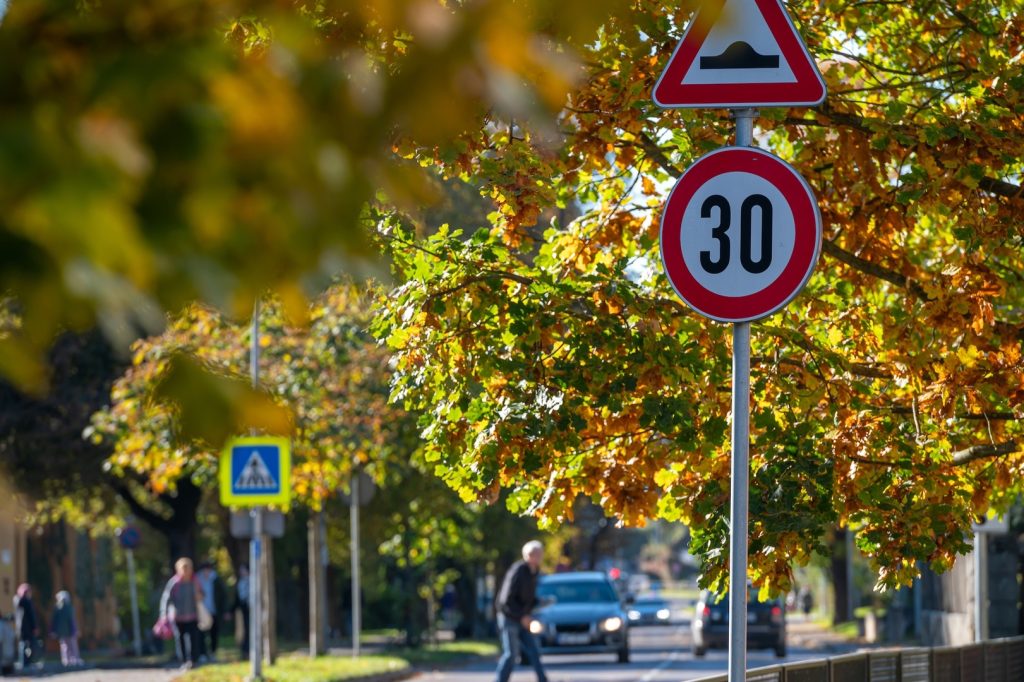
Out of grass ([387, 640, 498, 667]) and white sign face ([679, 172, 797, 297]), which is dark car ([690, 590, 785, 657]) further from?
white sign face ([679, 172, 797, 297])

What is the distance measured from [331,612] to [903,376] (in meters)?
49.2

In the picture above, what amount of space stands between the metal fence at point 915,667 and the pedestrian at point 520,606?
5828mm

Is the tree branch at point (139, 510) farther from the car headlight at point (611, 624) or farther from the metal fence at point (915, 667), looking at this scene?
the metal fence at point (915, 667)

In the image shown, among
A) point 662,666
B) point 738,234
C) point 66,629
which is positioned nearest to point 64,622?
point 66,629

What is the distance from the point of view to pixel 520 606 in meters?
18.0

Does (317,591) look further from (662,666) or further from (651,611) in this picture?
(651,611)

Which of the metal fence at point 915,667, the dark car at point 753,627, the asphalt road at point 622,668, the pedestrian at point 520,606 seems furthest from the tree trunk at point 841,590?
the metal fence at point 915,667

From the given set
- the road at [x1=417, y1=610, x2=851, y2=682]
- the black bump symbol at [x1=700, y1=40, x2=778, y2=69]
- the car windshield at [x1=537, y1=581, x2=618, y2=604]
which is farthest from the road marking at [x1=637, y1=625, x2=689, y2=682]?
the black bump symbol at [x1=700, y1=40, x2=778, y2=69]

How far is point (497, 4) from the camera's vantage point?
7.16 feet

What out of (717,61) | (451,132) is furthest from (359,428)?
(451,132)

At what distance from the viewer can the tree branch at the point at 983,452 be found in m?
9.23

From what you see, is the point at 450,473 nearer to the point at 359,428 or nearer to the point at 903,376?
the point at 903,376

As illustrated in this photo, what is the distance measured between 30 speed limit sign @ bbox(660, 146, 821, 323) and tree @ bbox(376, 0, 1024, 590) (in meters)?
2.21

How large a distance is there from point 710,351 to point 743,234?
3.08 meters
